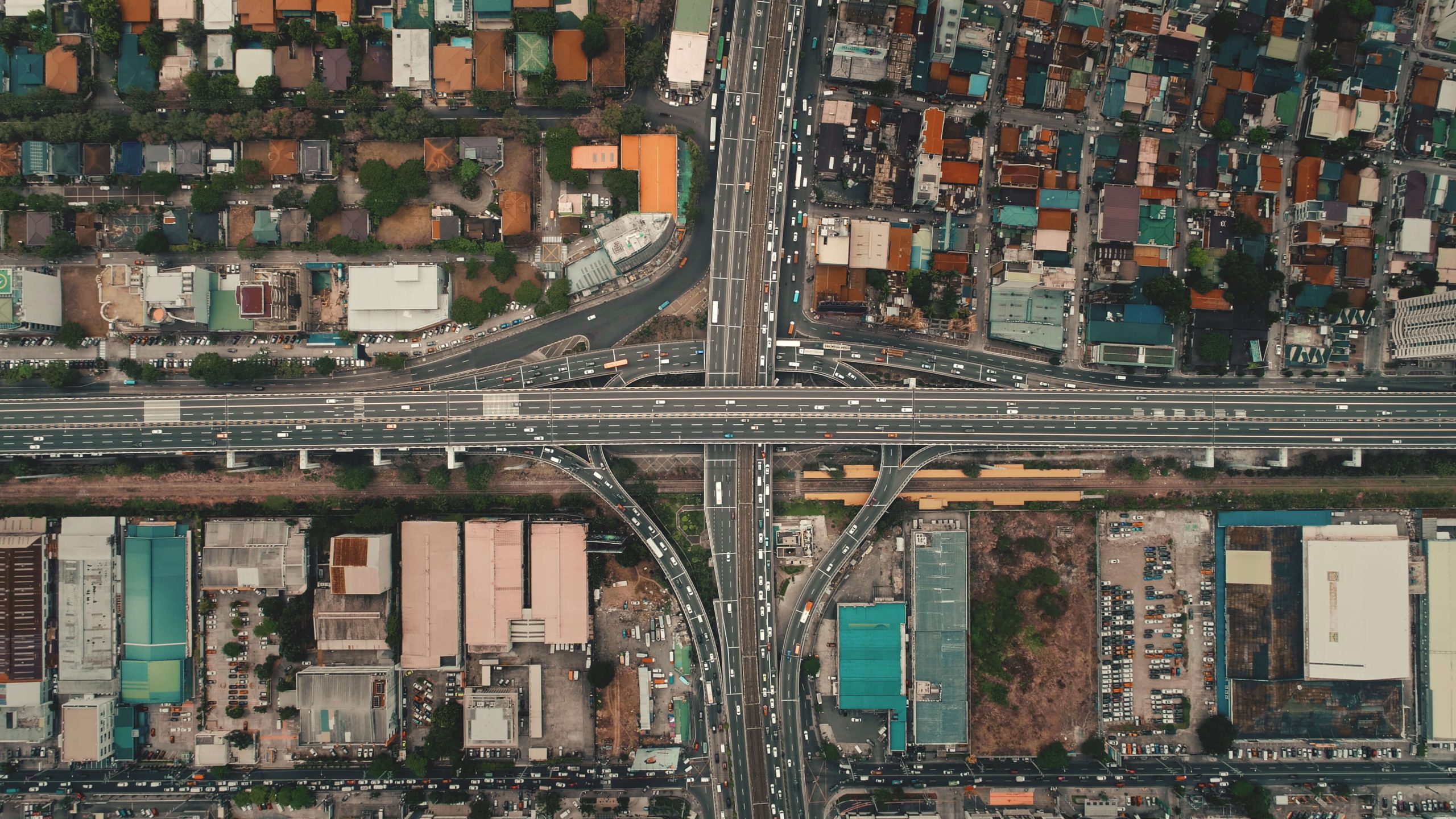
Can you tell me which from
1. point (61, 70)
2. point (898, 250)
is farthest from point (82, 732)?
point (898, 250)

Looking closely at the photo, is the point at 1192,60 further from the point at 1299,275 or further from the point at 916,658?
the point at 916,658

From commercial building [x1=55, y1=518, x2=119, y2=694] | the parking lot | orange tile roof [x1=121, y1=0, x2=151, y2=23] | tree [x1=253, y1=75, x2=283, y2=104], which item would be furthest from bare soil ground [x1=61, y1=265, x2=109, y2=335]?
the parking lot

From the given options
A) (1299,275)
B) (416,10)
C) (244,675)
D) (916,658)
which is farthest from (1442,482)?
(244,675)

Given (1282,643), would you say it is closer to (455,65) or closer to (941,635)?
(941,635)

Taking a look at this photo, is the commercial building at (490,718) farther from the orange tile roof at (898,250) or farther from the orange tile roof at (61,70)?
the orange tile roof at (61,70)

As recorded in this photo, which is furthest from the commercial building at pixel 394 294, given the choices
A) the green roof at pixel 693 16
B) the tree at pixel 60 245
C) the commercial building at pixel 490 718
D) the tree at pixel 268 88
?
the commercial building at pixel 490 718
